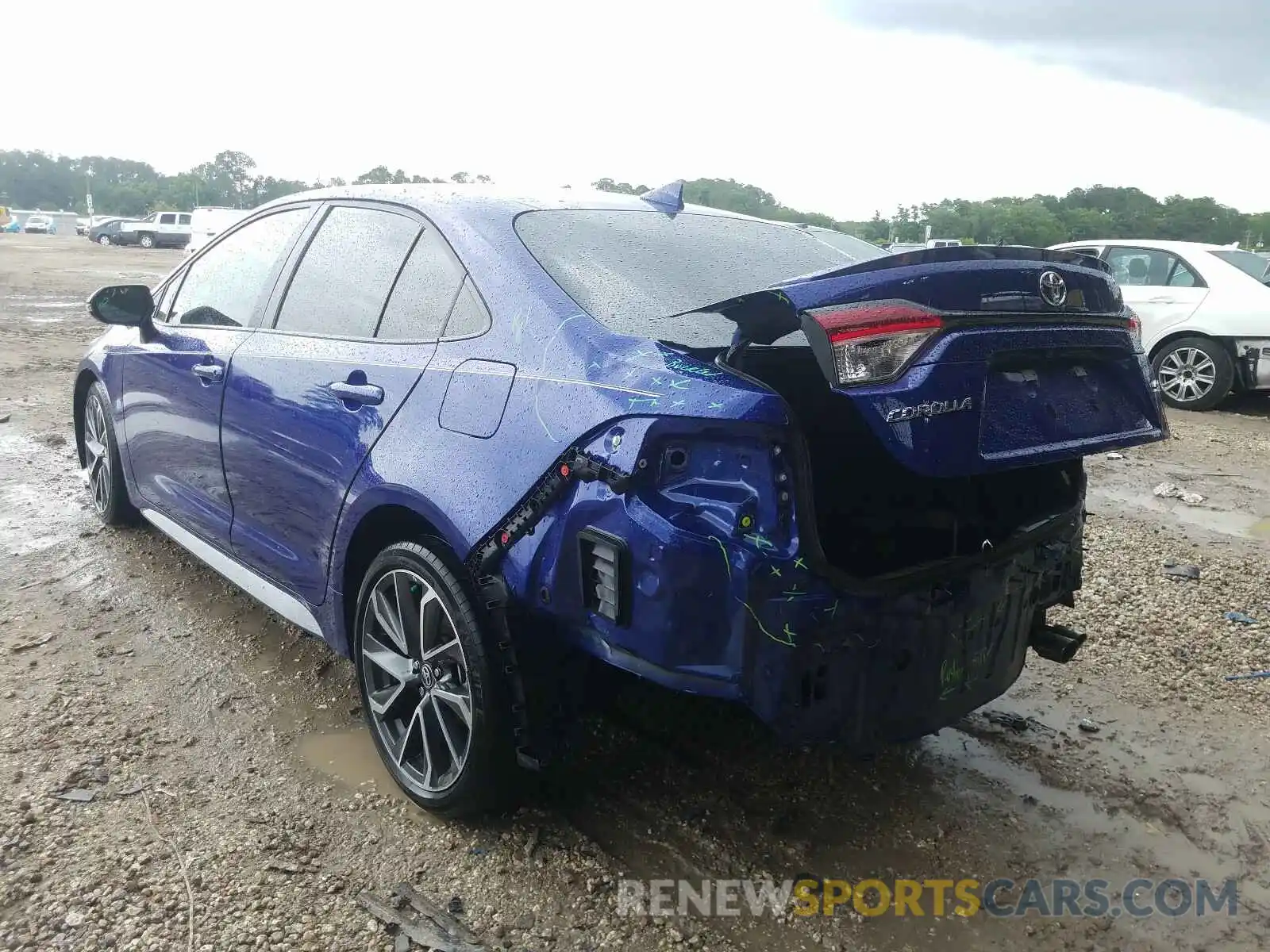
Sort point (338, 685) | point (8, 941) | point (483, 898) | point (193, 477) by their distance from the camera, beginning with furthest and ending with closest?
1. point (193, 477)
2. point (338, 685)
3. point (483, 898)
4. point (8, 941)

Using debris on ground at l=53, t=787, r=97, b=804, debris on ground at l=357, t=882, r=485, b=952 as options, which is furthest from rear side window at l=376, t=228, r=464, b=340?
debris on ground at l=53, t=787, r=97, b=804

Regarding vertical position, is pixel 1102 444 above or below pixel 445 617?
above

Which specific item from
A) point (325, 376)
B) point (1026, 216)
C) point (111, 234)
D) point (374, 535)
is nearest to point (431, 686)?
point (374, 535)

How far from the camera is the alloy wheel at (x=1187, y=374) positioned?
9391 mm

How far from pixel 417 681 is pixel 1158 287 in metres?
9.61

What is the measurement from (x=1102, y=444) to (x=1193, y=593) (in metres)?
2.71

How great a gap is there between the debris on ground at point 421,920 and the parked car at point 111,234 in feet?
166

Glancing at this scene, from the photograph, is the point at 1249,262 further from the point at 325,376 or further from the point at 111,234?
the point at 111,234

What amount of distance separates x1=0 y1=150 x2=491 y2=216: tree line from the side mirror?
189 feet

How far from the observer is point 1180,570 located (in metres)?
4.88

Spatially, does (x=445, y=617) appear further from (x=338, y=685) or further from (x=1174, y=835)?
(x=1174, y=835)

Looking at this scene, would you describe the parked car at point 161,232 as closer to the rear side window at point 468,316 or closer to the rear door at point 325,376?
the rear door at point 325,376

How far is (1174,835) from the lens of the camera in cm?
272

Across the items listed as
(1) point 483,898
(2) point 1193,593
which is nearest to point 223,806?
(1) point 483,898
